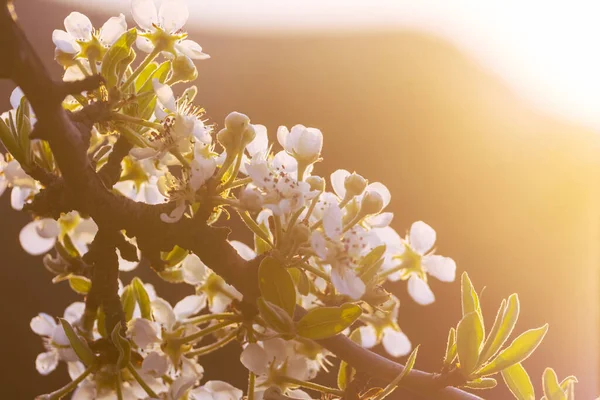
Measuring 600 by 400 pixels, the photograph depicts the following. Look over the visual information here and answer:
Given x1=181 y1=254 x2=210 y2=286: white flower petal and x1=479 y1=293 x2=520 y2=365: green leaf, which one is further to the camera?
x1=181 y1=254 x2=210 y2=286: white flower petal

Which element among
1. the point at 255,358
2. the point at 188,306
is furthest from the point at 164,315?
the point at 255,358

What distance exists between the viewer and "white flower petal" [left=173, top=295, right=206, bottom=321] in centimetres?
70

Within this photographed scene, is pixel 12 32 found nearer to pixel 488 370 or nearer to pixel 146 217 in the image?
pixel 146 217

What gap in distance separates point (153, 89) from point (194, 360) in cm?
28

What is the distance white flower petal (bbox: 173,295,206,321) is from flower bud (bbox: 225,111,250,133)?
9.1 inches

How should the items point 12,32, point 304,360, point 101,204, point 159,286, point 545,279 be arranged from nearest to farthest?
1. point 12,32
2. point 101,204
3. point 304,360
4. point 159,286
5. point 545,279

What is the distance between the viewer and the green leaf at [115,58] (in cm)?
61

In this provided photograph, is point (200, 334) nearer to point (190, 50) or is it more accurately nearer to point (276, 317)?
point (276, 317)

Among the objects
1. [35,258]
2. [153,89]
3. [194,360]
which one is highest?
[153,89]

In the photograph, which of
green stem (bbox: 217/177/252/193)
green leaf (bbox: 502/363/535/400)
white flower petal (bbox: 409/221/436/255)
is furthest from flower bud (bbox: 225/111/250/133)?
green leaf (bbox: 502/363/535/400)

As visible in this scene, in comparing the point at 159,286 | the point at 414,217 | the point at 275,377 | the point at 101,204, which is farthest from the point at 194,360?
the point at 414,217

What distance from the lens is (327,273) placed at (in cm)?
60

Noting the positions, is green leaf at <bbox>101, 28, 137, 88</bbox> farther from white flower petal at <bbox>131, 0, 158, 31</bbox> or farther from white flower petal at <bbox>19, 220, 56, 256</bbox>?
white flower petal at <bbox>19, 220, 56, 256</bbox>

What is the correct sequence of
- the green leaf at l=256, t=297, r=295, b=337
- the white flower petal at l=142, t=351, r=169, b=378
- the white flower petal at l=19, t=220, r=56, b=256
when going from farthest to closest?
1. the white flower petal at l=19, t=220, r=56, b=256
2. the white flower petal at l=142, t=351, r=169, b=378
3. the green leaf at l=256, t=297, r=295, b=337
